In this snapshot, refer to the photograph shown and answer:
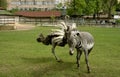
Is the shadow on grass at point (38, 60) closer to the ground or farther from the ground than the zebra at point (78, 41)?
closer to the ground

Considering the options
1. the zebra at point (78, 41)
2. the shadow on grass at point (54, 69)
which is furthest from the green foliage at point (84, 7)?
the zebra at point (78, 41)

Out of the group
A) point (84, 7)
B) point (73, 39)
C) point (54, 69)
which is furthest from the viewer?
point (84, 7)

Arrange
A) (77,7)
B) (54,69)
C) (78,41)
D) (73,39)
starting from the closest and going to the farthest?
(73,39), (78,41), (54,69), (77,7)

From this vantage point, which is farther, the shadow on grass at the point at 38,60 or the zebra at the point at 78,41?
the shadow on grass at the point at 38,60

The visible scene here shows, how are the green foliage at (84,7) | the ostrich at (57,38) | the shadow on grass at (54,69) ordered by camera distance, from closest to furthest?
1. the shadow on grass at (54,69)
2. the ostrich at (57,38)
3. the green foliage at (84,7)

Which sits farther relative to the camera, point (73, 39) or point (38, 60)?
point (38, 60)

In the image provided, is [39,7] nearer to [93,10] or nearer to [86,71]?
[93,10]

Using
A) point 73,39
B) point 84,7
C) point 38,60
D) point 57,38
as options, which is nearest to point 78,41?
point 73,39

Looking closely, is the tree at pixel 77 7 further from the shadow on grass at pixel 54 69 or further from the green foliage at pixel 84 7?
the shadow on grass at pixel 54 69

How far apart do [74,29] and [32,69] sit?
2.44 meters

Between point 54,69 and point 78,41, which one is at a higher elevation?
point 78,41

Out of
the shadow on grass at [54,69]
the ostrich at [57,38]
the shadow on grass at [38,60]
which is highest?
the ostrich at [57,38]

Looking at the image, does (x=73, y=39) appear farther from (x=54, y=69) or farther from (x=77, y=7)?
(x=77, y=7)

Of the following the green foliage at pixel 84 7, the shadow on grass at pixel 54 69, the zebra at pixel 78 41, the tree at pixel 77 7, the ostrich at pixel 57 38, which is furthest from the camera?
the green foliage at pixel 84 7
